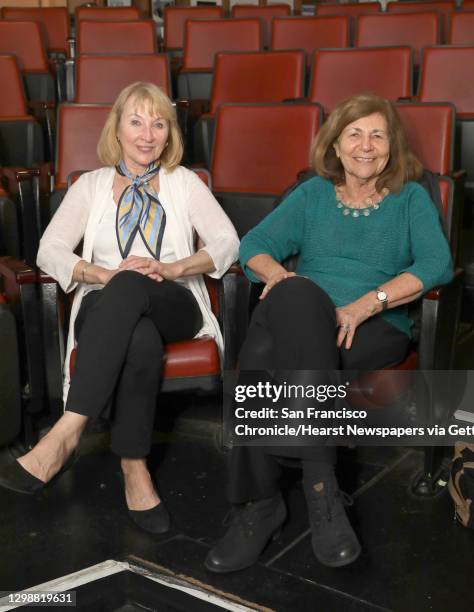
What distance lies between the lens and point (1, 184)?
1.17m

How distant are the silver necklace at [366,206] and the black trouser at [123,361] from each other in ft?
0.72

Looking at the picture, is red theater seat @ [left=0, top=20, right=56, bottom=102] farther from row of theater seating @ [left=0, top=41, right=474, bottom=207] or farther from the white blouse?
the white blouse

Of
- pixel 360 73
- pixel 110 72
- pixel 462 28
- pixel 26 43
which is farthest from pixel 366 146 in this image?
pixel 26 43

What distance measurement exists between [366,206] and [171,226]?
0.74ft

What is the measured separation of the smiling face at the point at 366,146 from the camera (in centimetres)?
81

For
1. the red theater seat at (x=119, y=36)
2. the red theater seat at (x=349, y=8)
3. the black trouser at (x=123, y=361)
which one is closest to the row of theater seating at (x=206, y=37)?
the red theater seat at (x=119, y=36)

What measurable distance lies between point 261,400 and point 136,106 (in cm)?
39

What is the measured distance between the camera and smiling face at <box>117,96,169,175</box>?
894 mm

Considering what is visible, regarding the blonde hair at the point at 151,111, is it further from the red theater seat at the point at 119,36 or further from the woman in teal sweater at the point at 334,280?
the red theater seat at the point at 119,36

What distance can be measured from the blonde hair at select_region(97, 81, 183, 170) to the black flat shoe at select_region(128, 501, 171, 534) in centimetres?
40

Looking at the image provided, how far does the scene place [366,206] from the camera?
32.6 inches

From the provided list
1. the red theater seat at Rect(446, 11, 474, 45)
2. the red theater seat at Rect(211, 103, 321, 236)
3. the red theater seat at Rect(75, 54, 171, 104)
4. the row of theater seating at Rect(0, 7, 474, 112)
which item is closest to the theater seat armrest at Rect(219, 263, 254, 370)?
the red theater seat at Rect(211, 103, 321, 236)

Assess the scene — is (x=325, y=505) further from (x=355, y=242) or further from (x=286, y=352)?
(x=355, y=242)

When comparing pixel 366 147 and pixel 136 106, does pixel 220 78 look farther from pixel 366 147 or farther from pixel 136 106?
pixel 366 147
